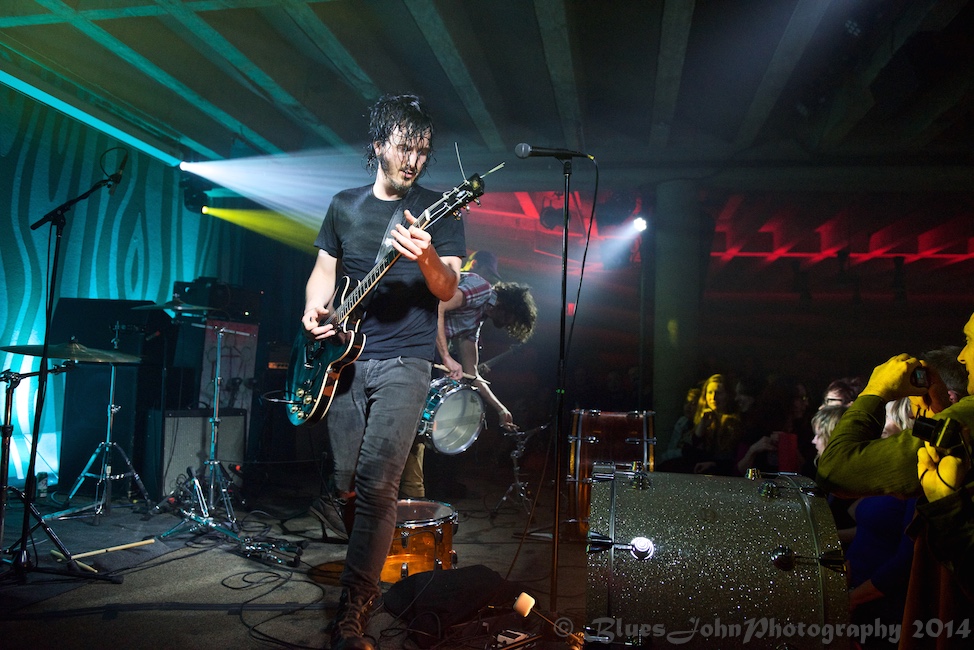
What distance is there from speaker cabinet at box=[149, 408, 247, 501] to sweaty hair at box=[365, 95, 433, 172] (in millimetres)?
3845

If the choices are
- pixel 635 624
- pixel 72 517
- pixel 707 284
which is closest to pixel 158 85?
pixel 72 517

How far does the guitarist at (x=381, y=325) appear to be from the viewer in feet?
7.43

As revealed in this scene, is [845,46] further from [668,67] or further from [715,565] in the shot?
[715,565]

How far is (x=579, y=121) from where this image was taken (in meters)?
6.68

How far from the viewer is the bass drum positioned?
175cm

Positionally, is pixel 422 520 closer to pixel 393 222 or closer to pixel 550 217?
pixel 393 222

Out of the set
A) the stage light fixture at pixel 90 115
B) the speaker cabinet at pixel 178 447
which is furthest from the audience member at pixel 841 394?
the stage light fixture at pixel 90 115

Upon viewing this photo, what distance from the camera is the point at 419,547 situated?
330 centimetres

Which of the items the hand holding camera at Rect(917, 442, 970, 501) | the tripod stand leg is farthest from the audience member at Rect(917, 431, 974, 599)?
the tripod stand leg

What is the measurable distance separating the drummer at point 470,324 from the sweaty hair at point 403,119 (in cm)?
123

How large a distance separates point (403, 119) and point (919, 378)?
83.0 inches

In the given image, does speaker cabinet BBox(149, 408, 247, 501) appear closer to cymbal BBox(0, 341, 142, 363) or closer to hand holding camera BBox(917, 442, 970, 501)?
cymbal BBox(0, 341, 142, 363)

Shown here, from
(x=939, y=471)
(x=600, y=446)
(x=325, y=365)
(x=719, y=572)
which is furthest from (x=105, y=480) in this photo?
(x=939, y=471)

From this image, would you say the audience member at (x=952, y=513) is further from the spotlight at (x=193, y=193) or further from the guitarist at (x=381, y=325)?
the spotlight at (x=193, y=193)
